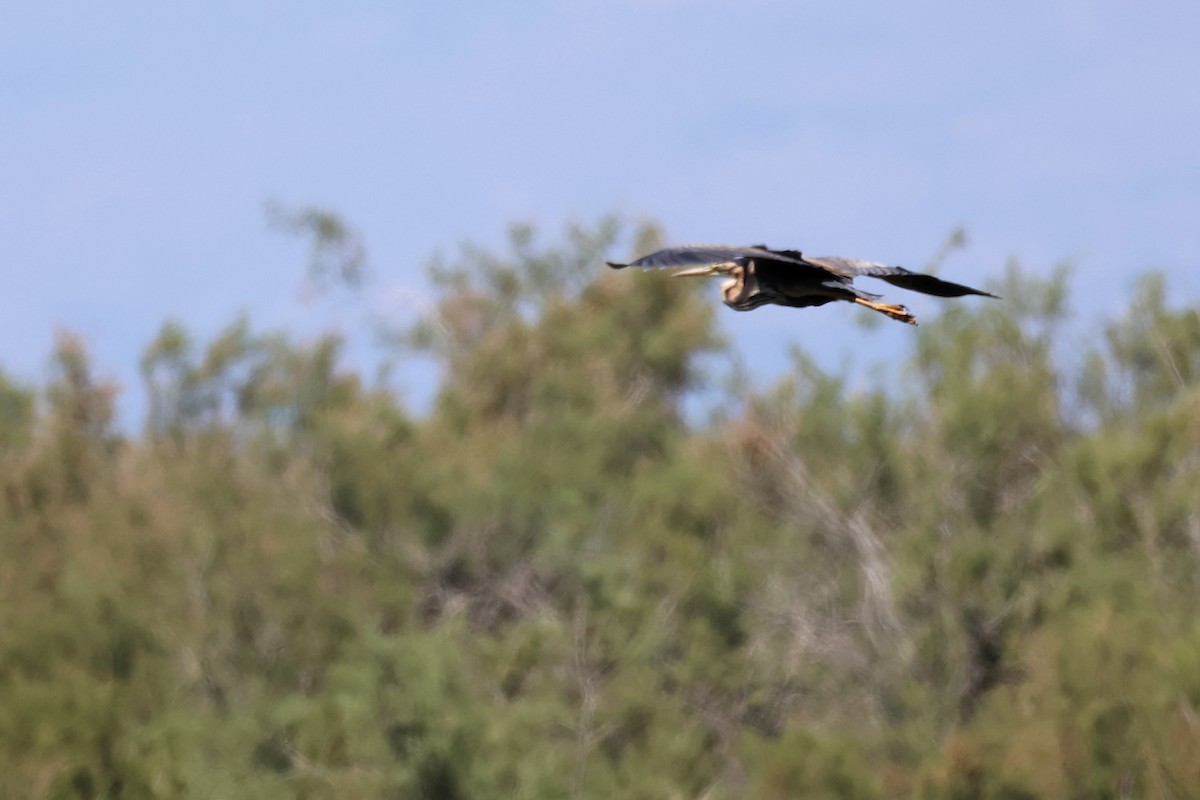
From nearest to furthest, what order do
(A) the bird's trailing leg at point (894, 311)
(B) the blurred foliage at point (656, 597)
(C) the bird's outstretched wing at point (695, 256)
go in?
(C) the bird's outstretched wing at point (695, 256) → (A) the bird's trailing leg at point (894, 311) → (B) the blurred foliage at point (656, 597)

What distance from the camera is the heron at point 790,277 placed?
10523 millimetres

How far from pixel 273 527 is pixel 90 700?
193 inches

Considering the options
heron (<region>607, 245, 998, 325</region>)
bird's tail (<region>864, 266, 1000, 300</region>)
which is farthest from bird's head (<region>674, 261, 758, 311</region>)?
bird's tail (<region>864, 266, 1000, 300</region>)

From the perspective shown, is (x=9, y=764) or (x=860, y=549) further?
(x=860, y=549)

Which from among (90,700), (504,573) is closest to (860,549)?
(504,573)

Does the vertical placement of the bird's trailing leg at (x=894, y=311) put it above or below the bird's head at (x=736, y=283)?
below

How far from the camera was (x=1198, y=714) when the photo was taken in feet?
86.5

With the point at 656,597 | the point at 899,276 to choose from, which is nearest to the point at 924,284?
the point at 899,276

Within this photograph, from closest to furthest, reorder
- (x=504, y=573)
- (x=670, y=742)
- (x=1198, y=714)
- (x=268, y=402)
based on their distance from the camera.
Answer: (x=1198, y=714) < (x=670, y=742) < (x=504, y=573) < (x=268, y=402)

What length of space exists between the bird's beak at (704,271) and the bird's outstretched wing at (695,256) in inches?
23.3

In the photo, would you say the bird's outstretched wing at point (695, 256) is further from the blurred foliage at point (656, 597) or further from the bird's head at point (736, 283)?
the blurred foliage at point (656, 597)

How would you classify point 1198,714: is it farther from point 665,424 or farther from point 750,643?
point 665,424

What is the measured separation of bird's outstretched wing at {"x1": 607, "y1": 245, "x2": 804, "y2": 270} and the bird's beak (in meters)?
0.59

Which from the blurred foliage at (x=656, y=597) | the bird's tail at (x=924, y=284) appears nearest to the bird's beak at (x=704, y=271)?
the bird's tail at (x=924, y=284)
